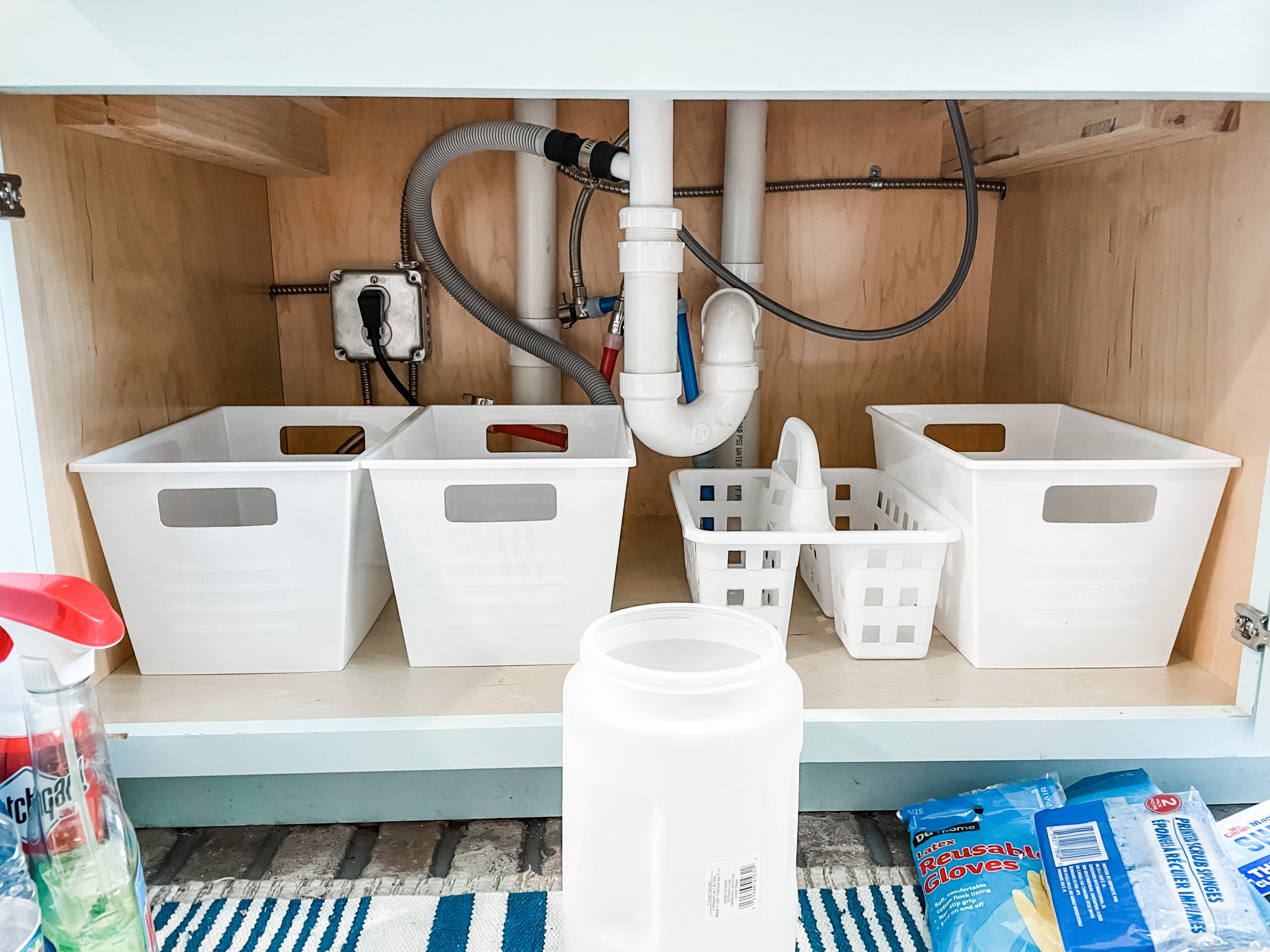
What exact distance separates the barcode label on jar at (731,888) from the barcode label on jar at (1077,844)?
34 cm

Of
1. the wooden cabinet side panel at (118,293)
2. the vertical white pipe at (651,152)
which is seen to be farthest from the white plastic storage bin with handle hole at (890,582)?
the wooden cabinet side panel at (118,293)

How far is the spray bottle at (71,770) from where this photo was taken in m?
0.53

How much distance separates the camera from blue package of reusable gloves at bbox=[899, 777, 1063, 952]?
76 cm

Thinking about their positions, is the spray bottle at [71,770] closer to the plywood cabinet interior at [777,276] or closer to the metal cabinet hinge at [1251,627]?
the plywood cabinet interior at [777,276]

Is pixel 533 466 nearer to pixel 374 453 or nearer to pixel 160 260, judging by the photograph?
pixel 374 453

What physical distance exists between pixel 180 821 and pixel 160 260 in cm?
63

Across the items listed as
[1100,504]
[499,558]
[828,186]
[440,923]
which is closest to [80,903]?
[440,923]

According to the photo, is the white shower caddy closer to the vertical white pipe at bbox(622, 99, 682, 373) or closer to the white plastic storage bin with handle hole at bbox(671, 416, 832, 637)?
the white plastic storage bin with handle hole at bbox(671, 416, 832, 637)

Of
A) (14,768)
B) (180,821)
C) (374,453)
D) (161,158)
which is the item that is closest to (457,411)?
(374,453)

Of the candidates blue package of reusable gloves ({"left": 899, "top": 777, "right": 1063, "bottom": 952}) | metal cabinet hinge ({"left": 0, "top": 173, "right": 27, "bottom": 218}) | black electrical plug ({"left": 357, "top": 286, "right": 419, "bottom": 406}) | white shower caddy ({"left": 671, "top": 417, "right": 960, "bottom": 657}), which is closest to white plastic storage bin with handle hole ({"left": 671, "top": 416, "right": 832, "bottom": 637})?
white shower caddy ({"left": 671, "top": 417, "right": 960, "bottom": 657})

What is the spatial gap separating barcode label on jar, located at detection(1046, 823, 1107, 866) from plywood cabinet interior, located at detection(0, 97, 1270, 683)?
0.90 ft

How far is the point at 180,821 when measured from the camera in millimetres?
960

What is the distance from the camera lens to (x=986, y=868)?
0.83 metres

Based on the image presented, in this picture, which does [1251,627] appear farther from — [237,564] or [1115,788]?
[237,564]
